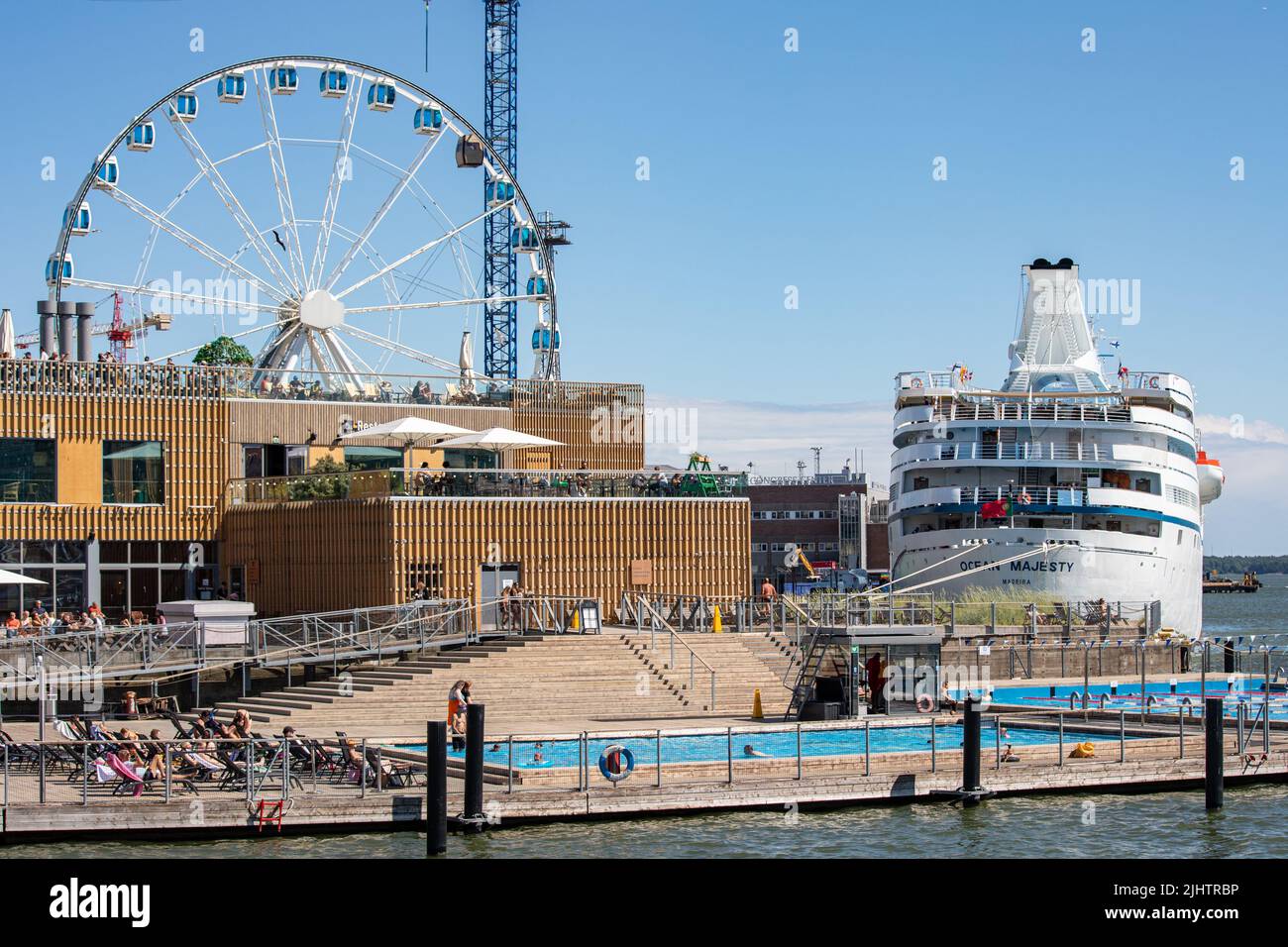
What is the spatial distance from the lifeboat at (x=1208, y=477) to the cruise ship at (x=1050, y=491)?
12105mm

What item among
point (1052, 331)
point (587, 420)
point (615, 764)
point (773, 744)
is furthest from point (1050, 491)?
point (615, 764)

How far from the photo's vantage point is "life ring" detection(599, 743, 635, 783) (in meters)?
27.4

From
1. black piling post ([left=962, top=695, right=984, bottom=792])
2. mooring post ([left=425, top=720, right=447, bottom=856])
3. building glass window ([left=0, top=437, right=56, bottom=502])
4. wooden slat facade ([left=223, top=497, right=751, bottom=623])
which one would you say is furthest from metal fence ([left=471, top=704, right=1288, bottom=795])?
building glass window ([left=0, top=437, right=56, bottom=502])

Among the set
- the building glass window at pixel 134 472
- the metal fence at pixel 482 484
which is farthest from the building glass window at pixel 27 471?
the metal fence at pixel 482 484

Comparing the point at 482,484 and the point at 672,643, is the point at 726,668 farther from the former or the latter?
the point at 482,484

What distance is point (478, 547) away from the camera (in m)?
42.7

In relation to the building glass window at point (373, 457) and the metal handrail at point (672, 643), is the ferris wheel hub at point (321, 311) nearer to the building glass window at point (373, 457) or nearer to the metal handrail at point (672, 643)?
the building glass window at point (373, 457)

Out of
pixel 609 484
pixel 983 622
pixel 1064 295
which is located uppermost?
pixel 1064 295

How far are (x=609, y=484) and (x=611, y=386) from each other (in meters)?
11.3

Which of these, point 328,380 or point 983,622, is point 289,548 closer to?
point 328,380

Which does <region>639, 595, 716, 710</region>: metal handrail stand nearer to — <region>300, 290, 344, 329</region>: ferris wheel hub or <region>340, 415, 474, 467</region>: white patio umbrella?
<region>340, 415, 474, 467</region>: white patio umbrella

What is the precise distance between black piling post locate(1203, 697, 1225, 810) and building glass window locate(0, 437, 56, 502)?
29.3 m

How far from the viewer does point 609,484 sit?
4478 cm
